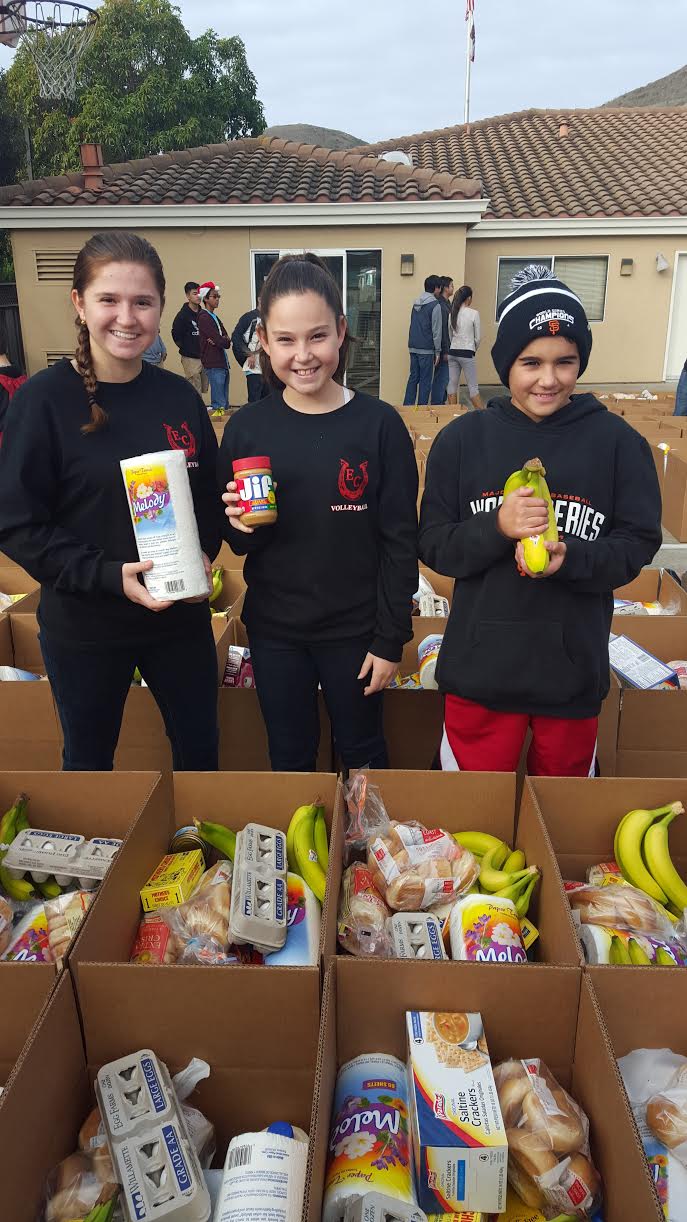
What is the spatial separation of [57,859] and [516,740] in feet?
3.87

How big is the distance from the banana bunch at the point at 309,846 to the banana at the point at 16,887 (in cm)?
58

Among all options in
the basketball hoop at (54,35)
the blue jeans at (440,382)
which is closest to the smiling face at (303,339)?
the blue jeans at (440,382)

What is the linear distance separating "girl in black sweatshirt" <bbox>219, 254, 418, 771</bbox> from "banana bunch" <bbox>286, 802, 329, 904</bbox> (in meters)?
0.48

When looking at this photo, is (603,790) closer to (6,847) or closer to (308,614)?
(308,614)

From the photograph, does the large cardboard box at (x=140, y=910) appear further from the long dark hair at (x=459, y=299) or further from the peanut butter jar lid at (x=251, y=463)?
the long dark hair at (x=459, y=299)

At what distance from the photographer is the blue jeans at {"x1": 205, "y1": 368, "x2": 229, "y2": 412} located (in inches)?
420

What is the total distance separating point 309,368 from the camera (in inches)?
80.3

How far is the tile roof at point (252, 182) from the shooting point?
43.1 feet

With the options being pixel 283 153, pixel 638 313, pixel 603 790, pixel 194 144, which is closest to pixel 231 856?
pixel 603 790

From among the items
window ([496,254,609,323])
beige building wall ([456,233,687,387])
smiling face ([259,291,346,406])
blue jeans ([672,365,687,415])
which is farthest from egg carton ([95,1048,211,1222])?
Answer: window ([496,254,609,323])

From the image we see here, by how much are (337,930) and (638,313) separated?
624 inches

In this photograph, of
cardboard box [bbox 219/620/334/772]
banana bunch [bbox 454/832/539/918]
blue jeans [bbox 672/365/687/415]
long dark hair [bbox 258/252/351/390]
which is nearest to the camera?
banana bunch [bbox 454/832/539/918]

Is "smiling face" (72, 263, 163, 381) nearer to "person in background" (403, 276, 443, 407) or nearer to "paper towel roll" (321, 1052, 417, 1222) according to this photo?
"paper towel roll" (321, 1052, 417, 1222)

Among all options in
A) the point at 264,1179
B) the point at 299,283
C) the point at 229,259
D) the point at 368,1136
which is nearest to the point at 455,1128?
the point at 368,1136
